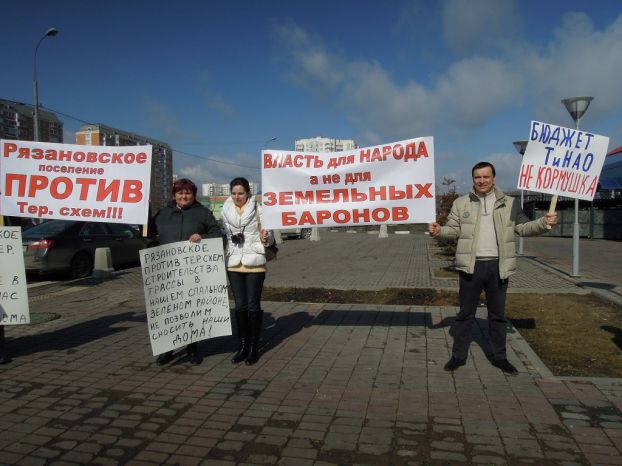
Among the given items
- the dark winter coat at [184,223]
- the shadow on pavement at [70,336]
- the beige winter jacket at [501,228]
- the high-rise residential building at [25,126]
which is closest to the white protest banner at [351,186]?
the beige winter jacket at [501,228]

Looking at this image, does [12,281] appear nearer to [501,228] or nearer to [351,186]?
[351,186]

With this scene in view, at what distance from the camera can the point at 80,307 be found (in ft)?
27.4

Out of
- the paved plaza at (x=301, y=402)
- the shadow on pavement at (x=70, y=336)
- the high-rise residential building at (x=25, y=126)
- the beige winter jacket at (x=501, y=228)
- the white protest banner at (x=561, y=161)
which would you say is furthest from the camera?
the high-rise residential building at (x=25, y=126)

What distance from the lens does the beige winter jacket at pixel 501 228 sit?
4.75m

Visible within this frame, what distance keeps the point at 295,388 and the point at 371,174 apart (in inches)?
Answer: 98.7

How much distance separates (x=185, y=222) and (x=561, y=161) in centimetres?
441

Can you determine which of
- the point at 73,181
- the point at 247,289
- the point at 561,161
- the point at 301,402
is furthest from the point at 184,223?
the point at 561,161

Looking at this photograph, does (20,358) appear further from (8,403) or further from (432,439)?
(432,439)

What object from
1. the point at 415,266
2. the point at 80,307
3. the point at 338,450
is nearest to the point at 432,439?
the point at 338,450

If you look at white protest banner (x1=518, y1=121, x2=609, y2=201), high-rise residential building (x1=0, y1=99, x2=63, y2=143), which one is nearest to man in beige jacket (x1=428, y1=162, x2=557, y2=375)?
white protest banner (x1=518, y1=121, x2=609, y2=201)

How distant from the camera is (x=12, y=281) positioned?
5.41m

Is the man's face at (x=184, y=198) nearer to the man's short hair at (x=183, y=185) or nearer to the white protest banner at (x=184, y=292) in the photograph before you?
the man's short hair at (x=183, y=185)

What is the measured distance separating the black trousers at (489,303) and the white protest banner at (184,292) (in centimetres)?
243

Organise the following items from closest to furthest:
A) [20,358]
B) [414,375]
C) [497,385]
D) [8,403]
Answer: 1. [8,403]
2. [497,385]
3. [414,375]
4. [20,358]
